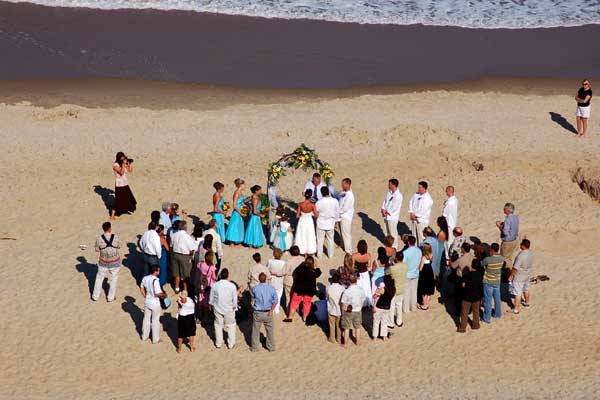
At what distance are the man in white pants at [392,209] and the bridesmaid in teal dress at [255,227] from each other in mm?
2741

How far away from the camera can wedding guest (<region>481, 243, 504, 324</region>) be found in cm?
2164

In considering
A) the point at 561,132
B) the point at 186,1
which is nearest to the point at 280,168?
the point at 561,132

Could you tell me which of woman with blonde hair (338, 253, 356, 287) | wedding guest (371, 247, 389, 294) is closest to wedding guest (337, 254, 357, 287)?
woman with blonde hair (338, 253, 356, 287)

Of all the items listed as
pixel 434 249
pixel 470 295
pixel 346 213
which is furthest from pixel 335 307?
pixel 346 213

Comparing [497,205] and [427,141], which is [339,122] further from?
[497,205]

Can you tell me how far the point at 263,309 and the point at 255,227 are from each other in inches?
159

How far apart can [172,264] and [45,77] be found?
49.1ft

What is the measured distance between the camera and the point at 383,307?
21.3 m

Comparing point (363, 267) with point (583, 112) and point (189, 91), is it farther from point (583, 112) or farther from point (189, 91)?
point (189, 91)

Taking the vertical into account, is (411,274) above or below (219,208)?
below

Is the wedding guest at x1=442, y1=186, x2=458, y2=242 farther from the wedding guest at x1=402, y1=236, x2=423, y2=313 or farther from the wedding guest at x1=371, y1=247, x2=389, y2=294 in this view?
the wedding guest at x1=371, y1=247, x2=389, y2=294

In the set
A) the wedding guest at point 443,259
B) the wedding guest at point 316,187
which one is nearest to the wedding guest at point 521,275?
the wedding guest at point 443,259

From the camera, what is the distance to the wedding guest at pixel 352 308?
20.8m

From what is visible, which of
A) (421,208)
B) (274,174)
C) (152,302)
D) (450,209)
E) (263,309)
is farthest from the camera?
(274,174)
